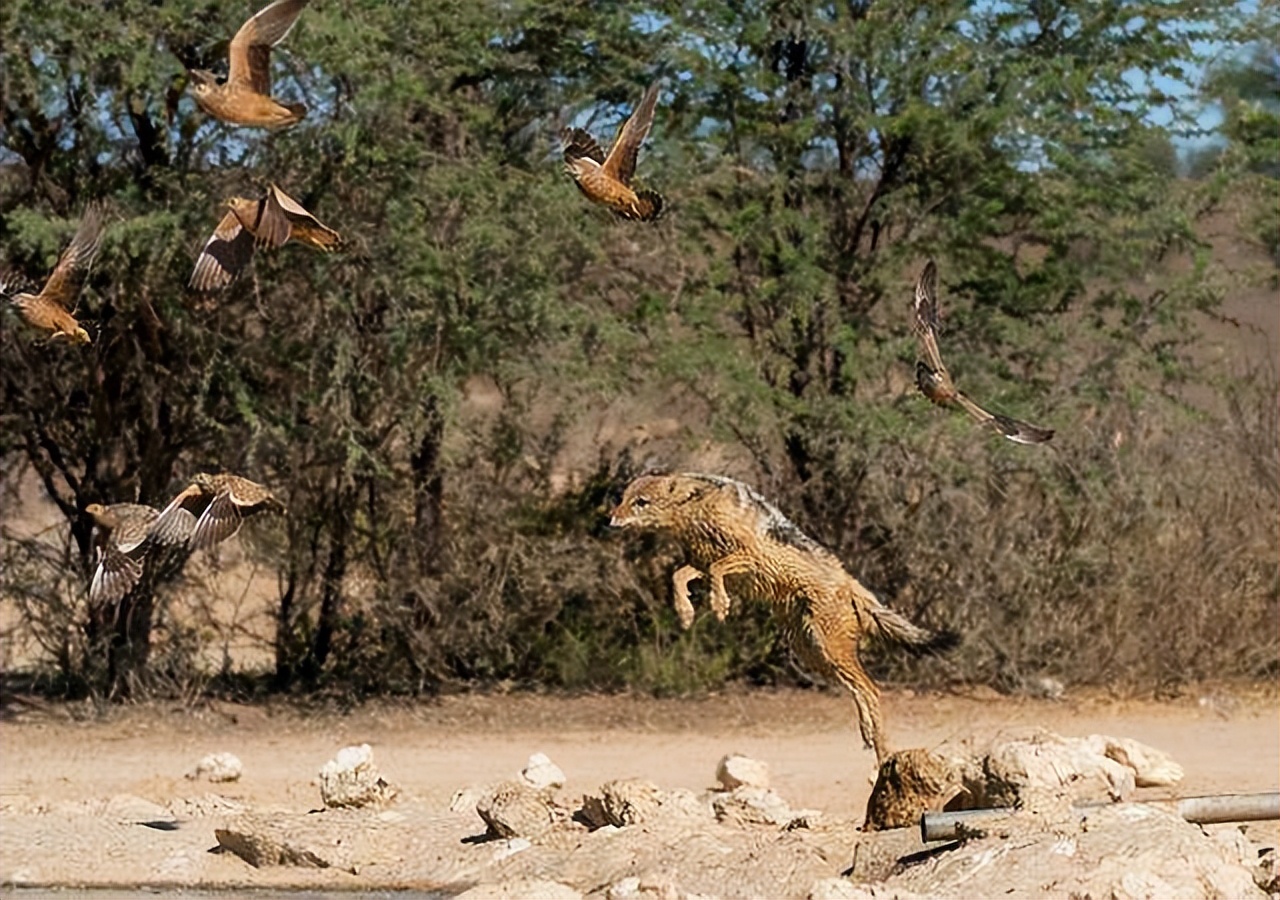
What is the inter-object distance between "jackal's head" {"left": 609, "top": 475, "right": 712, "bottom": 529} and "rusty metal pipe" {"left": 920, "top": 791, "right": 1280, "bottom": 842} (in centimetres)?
188

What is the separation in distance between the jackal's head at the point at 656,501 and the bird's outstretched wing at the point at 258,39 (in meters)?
2.54

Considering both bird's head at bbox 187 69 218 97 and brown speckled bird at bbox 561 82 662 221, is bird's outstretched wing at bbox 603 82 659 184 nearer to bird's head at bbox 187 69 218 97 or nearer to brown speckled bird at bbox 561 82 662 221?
brown speckled bird at bbox 561 82 662 221

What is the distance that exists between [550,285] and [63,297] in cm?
567

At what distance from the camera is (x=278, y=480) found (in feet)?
54.5

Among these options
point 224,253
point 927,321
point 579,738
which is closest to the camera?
point 927,321

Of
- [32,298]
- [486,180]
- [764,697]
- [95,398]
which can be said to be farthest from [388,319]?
[32,298]

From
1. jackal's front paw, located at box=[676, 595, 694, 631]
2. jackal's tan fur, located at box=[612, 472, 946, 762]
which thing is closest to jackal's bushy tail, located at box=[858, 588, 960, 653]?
jackal's tan fur, located at box=[612, 472, 946, 762]

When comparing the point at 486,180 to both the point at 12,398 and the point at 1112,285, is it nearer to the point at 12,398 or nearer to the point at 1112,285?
the point at 12,398

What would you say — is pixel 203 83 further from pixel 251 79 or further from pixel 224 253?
pixel 224 253

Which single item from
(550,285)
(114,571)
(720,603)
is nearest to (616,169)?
(720,603)

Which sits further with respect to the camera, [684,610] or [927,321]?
[927,321]

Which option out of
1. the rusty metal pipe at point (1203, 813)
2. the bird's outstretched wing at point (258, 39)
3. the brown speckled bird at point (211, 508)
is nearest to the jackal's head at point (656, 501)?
the brown speckled bird at point (211, 508)

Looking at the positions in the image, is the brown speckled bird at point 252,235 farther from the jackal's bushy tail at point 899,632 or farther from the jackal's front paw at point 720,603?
the jackal's bushy tail at point 899,632

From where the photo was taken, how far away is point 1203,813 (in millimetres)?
9008
